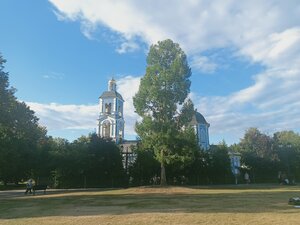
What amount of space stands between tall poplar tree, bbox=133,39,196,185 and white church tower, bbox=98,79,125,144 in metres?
36.7

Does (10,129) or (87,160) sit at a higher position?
(10,129)

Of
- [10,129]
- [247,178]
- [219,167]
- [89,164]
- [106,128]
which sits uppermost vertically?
[106,128]

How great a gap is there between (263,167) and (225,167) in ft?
28.9

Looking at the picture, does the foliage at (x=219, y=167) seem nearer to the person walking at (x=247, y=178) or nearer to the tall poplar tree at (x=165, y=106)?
the person walking at (x=247, y=178)

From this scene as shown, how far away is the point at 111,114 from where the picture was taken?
232ft

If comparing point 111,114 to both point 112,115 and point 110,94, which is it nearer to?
point 112,115

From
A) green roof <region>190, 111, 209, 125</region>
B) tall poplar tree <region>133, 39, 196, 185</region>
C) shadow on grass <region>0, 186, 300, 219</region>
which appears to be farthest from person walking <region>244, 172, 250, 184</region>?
green roof <region>190, 111, 209, 125</region>

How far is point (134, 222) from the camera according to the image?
1092 centimetres

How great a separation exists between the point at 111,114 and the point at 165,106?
127ft

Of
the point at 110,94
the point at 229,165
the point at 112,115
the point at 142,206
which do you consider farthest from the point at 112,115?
the point at 142,206

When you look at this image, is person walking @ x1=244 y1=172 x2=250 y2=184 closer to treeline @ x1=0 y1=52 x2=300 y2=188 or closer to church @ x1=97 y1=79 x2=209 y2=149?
treeline @ x1=0 y1=52 x2=300 y2=188

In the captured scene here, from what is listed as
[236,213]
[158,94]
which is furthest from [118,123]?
[236,213]

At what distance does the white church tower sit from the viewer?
70438 mm

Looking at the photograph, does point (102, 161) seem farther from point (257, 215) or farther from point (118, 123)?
point (118, 123)
